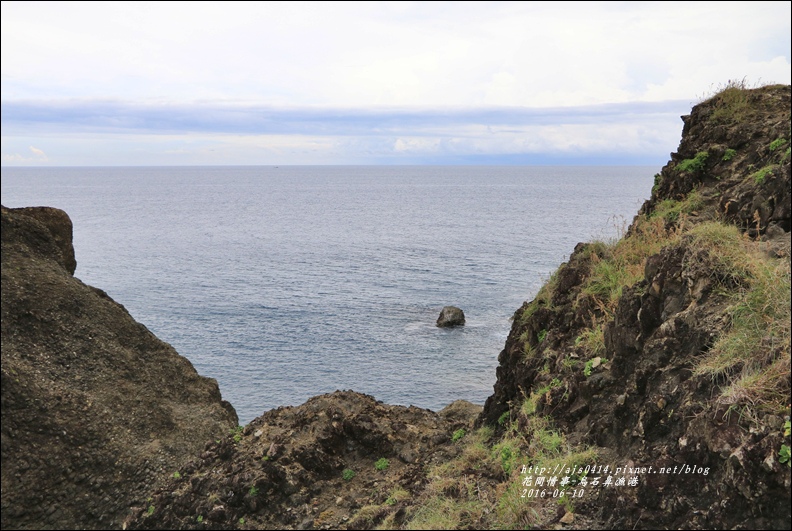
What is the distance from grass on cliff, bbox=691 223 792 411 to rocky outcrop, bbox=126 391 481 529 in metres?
7.99

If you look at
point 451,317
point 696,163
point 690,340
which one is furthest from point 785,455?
point 451,317

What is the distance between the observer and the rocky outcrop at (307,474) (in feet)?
57.4

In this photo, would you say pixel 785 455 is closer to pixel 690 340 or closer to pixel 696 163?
pixel 690 340

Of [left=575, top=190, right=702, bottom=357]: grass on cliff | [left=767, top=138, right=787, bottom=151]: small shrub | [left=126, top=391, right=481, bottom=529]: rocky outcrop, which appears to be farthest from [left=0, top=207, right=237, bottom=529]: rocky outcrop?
[left=767, top=138, right=787, bottom=151]: small shrub

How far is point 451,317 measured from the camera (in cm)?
5562

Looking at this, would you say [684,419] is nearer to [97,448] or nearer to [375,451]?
[375,451]

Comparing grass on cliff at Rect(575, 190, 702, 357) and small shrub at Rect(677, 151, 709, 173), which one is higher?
small shrub at Rect(677, 151, 709, 173)

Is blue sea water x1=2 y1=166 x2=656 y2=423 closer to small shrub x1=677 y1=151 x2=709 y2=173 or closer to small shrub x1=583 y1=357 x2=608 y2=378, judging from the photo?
small shrub x1=677 y1=151 x2=709 y2=173

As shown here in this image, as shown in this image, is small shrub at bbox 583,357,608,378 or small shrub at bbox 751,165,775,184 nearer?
small shrub at bbox 751,165,775,184

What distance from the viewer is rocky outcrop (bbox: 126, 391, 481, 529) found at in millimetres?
17500

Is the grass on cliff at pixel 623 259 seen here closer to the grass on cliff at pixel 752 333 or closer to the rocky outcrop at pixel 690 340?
the rocky outcrop at pixel 690 340

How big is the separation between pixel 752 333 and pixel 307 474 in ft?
42.0

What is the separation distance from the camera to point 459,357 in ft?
161

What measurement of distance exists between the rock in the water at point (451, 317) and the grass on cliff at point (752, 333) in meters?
41.9
